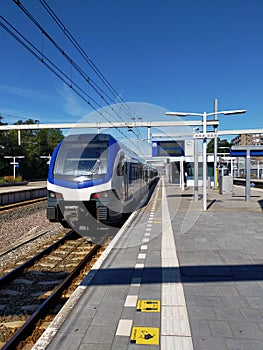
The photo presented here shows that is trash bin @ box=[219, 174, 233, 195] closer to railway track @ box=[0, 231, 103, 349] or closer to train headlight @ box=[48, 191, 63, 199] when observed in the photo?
railway track @ box=[0, 231, 103, 349]

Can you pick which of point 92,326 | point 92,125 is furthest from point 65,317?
point 92,125

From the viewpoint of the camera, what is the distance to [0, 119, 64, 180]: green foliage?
153 ft

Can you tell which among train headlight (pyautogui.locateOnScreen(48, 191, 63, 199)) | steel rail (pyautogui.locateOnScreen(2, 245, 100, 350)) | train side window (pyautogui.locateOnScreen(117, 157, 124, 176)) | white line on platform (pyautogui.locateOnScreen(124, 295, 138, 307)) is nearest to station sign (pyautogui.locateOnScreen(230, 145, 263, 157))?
train side window (pyautogui.locateOnScreen(117, 157, 124, 176))

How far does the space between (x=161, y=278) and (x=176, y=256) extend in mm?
1229

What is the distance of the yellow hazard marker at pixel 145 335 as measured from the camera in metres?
2.88

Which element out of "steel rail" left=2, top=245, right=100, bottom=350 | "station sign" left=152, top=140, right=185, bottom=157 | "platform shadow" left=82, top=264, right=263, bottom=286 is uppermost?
"station sign" left=152, top=140, right=185, bottom=157

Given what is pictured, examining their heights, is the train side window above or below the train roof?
below

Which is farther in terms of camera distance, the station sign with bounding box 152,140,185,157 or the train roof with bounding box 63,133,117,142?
the station sign with bounding box 152,140,185,157

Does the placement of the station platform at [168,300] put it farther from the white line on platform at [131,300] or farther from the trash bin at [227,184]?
the trash bin at [227,184]

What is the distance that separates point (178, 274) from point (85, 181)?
3.70 metres

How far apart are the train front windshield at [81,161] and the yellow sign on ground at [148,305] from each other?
4.31 m

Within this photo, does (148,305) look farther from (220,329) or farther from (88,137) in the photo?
(88,137)

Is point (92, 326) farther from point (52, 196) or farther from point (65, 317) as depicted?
point (52, 196)

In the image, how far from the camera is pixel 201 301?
12.2ft
